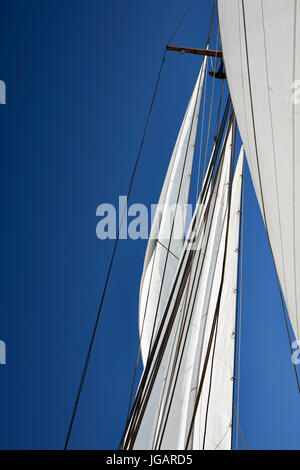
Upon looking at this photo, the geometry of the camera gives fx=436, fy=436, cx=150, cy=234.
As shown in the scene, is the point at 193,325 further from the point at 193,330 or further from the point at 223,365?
the point at 223,365

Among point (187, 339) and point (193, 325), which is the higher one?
point (193, 325)

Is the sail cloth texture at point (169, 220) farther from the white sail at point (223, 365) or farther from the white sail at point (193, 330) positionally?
the white sail at point (193, 330)

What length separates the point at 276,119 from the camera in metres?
1.72

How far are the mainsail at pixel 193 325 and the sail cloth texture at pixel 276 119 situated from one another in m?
1.53

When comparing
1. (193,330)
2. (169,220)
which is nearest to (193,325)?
(193,330)

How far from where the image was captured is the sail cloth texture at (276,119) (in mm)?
1571

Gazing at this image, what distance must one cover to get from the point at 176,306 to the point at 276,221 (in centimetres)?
210

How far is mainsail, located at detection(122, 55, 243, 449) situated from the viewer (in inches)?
144

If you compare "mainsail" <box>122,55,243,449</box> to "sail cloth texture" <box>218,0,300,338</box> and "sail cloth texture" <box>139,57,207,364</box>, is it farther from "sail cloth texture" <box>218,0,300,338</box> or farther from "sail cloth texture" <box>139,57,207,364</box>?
"sail cloth texture" <box>218,0,300,338</box>

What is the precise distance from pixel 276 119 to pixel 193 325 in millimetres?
3887

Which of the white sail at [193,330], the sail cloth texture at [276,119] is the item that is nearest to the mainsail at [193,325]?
the white sail at [193,330]
